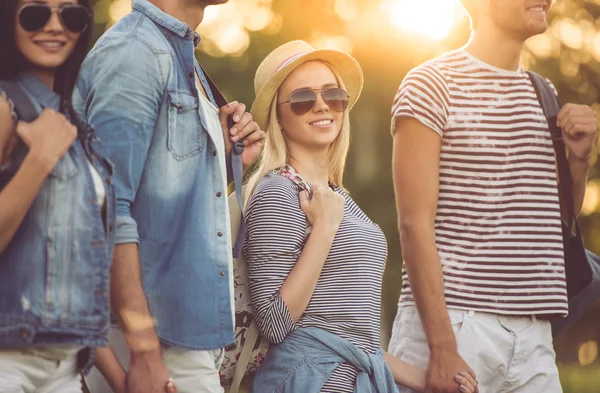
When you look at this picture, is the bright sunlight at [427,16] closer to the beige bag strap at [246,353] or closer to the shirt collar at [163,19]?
the beige bag strap at [246,353]

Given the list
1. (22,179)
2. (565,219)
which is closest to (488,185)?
(565,219)

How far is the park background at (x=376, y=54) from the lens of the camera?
1905 cm

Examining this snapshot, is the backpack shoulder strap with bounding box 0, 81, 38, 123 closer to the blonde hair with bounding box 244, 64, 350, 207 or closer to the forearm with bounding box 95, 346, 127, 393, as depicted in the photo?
the forearm with bounding box 95, 346, 127, 393

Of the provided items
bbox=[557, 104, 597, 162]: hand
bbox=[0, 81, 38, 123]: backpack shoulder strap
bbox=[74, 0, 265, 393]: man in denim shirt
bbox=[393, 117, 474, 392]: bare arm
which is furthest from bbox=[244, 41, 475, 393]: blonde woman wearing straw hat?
bbox=[0, 81, 38, 123]: backpack shoulder strap

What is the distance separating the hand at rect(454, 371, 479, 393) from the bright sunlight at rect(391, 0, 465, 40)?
867 centimetres

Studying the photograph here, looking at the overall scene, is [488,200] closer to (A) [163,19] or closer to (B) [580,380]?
(A) [163,19]

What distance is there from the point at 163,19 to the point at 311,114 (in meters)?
1.04

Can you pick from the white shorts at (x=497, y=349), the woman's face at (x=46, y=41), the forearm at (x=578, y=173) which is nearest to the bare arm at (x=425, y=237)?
the white shorts at (x=497, y=349)

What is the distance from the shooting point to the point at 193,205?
3.38 meters

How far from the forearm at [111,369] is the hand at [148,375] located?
0.03 metres

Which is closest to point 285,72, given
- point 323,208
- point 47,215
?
point 323,208

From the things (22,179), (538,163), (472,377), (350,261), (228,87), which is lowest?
(228,87)

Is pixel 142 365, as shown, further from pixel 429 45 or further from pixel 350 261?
pixel 429 45

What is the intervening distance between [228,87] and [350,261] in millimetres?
14810
